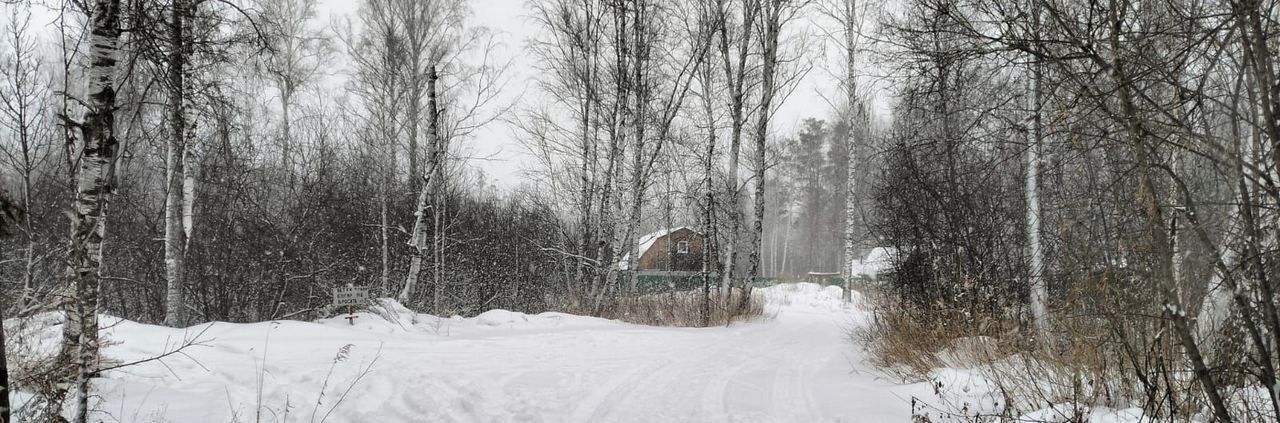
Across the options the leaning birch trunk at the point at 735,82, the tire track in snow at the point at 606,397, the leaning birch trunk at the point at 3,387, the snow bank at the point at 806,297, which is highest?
the leaning birch trunk at the point at 735,82

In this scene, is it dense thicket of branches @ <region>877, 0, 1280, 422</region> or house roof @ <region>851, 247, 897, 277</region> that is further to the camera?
house roof @ <region>851, 247, 897, 277</region>

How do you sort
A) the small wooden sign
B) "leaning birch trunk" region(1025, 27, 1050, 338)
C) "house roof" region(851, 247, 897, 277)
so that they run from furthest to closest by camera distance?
1. "house roof" region(851, 247, 897, 277)
2. the small wooden sign
3. "leaning birch trunk" region(1025, 27, 1050, 338)

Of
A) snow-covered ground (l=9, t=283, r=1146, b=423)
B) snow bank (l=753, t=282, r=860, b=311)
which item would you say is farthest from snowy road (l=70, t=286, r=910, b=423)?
snow bank (l=753, t=282, r=860, b=311)

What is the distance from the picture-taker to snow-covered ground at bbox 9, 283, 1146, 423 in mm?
4070

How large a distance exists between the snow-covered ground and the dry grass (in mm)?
2982

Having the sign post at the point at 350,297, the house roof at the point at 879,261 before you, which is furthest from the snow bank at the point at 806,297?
the sign post at the point at 350,297

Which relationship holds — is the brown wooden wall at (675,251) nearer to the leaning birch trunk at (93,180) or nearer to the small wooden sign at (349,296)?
the small wooden sign at (349,296)

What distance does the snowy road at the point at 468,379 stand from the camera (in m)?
4.07

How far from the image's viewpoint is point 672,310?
11.4 meters

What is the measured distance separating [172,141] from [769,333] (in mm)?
9369

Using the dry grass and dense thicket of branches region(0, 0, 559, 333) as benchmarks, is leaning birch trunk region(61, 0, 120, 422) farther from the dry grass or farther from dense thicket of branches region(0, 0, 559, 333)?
the dry grass

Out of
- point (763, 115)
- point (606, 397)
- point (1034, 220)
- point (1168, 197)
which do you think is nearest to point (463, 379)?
point (606, 397)

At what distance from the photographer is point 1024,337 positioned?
17.3 feet

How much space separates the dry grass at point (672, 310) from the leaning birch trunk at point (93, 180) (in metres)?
8.24
